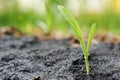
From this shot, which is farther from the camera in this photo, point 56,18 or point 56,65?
point 56,18

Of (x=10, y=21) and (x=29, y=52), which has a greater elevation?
(x=10, y=21)

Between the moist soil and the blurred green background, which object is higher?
the blurred green background

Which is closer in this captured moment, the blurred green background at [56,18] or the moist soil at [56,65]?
the moist soil at [56,65]

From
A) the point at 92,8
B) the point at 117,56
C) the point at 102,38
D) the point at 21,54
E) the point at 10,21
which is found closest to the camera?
the point at 117,56

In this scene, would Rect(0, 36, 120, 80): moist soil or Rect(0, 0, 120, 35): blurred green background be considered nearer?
Rect(0, 36, 120, 80): moist soil

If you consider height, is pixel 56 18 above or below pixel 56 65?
above

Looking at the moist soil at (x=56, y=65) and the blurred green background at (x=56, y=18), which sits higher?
the blurred green background at (x=56, y=18)

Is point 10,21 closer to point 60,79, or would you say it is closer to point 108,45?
point 108,45

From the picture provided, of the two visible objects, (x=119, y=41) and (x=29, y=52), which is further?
(x=119, y=41)

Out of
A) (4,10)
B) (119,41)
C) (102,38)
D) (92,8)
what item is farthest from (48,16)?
(92,8)

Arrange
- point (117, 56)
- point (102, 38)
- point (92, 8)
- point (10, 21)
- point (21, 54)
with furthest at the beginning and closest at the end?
point (92, 8) → point (10, 21) → point (102, 38) → point (21, 54) → point (117, 56)

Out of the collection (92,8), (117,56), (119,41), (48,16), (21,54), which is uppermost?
(92,8)
